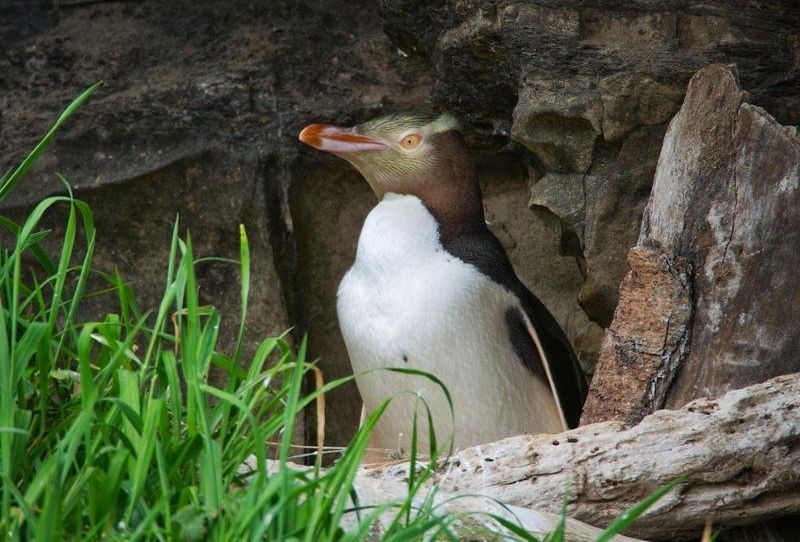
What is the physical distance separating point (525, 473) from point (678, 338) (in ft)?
1.38

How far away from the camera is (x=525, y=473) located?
2240mm

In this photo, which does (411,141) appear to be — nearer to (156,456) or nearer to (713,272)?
(713,272)

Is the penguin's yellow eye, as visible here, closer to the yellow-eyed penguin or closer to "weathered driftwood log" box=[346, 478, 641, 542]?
the yellow-eyed penguin

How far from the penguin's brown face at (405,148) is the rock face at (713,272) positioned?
763 millimetres

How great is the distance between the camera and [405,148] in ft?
10.4

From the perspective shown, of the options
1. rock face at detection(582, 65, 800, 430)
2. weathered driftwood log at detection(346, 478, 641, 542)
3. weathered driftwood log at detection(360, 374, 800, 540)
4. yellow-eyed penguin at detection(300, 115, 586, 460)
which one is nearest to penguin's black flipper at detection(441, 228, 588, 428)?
yellow-eyed penguin at detection(300, 115, 586, 460)

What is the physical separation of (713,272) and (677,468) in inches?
16.4

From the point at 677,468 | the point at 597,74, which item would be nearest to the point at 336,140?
the point at 597,74

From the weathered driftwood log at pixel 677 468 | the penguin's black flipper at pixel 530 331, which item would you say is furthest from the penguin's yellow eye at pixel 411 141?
the weathered driftwood log at pixel 677 468

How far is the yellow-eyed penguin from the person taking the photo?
9.63 ft

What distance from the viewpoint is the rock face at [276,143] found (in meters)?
3.22

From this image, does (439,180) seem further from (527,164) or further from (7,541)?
(7,541)

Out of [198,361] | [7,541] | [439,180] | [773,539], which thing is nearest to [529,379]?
[439,180]

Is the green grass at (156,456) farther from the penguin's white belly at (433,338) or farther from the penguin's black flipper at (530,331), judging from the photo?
the penguin's black flipper at (530,331)
